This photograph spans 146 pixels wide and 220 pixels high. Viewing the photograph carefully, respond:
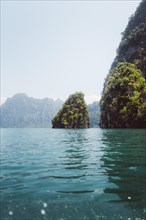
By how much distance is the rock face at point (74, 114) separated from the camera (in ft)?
473

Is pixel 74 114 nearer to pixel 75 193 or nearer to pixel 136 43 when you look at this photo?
pixel 136 43

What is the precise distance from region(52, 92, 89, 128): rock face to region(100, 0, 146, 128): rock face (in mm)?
33604

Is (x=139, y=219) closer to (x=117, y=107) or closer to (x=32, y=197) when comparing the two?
(x=32, y=197)

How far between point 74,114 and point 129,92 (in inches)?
2258

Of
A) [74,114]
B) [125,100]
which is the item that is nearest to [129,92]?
[125,100]

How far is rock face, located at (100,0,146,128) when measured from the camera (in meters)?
89.5

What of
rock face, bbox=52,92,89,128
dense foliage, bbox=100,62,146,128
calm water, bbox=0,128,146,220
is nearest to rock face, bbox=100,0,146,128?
dense foliage, bbox=100,62,146,128

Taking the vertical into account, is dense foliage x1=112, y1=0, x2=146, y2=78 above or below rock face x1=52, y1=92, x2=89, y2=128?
above

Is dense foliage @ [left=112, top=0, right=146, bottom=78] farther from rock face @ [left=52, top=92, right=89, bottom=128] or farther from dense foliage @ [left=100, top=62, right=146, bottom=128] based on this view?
rock face @ [left=52, top=92, right=89, bottom=128]

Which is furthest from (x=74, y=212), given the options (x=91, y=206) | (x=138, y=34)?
(x=138, y=34)

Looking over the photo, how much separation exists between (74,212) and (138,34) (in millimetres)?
142098

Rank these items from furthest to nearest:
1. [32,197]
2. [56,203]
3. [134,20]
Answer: [134,20] < [32,197] < [56,203]

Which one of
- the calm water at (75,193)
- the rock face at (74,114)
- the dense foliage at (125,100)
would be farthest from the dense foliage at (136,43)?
the calm water at (75,193)

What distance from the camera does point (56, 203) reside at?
25.7 feet
